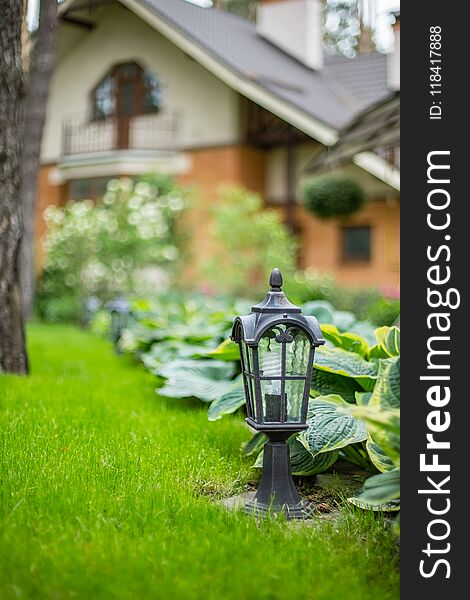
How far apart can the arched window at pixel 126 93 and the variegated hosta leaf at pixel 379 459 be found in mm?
15536

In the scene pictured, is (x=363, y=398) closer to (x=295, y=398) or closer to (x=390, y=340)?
(x=390, y=340)

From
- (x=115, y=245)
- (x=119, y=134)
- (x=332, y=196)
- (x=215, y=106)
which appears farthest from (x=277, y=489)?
(x=119, y=134)

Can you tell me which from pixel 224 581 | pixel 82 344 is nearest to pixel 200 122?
pixel 82 344

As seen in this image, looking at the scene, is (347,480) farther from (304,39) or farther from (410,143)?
(304,39)

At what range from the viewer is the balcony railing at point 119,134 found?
17266 millimetres

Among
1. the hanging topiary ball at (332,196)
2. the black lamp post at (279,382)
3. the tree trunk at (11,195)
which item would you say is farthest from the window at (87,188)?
the black lamp post at (279,382)

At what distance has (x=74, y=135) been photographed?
1852 cm

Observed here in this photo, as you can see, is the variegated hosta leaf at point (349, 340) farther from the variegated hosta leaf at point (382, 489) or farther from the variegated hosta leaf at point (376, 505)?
the variegated hosta leaf at point (382, 489)

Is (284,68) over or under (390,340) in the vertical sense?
over

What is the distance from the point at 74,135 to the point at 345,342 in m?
15.5

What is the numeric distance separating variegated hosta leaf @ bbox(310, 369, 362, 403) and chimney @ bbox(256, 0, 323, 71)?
1536cm

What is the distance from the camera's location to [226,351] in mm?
4344

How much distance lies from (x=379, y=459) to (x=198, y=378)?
6.61 feet

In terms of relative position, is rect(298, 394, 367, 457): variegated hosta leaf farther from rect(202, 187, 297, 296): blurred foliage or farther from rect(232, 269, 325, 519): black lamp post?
rect(202, 187, 297, 296): blurred foliage
